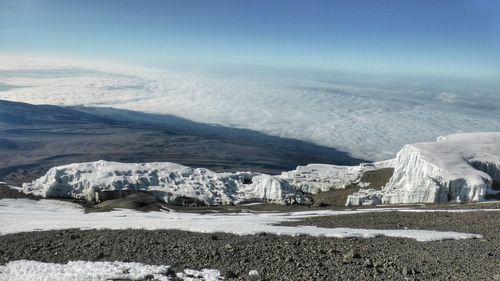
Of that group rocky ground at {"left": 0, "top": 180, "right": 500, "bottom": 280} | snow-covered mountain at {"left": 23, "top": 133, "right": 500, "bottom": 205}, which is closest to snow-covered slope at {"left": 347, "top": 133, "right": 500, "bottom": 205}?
snow-covered mountain at {"left": 23, "top": 133, "right": 500, "bottom": 205}

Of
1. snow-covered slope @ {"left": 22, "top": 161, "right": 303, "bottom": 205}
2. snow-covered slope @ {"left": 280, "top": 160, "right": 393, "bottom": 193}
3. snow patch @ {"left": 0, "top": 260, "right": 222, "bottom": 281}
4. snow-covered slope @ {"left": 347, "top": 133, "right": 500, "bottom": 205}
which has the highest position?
snow patch @ {"left": 0, "top": 260, "right": 222, "bottom": 281}

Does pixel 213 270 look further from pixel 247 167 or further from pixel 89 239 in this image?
pixel 247 167

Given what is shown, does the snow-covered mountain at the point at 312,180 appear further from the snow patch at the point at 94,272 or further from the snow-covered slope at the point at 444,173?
the snow patch at the point at 94,272

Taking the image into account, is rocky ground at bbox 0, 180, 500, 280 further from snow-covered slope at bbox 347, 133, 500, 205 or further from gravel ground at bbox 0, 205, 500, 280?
snow-covered slope at bbox 347, 133, 500, 205

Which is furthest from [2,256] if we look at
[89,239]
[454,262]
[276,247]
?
[454,262]

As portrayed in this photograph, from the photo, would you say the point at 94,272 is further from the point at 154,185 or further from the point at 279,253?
the point at 154,185

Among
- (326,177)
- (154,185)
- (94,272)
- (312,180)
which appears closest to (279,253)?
(94,272)
